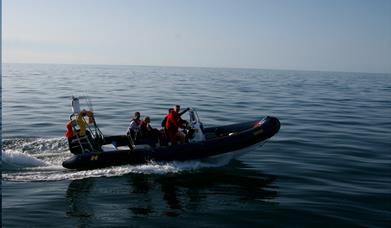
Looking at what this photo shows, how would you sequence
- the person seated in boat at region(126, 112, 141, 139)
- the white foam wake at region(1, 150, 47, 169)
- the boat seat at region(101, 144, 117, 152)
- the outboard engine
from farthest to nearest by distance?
the boat seat at region(101, 144, 117, 152) → the outboard engine → the person seated in boat at region(126, 112, 141, 139) → the white foam wake at region(1, 150, 47, 169)

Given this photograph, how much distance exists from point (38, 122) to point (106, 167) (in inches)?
336

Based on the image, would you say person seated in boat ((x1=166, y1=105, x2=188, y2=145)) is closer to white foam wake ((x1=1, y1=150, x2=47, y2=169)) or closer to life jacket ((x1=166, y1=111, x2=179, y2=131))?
life jacket ((x1=166, y1=111, x2=179, y2=131))

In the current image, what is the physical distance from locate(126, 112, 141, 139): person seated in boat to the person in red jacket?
0.80m

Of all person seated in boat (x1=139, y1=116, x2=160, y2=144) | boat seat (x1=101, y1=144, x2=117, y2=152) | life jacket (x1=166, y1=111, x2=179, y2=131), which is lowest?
boat seat (x1=101, y1=144, x2=117, y2=152)

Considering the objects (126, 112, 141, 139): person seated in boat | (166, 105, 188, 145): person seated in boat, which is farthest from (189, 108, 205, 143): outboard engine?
(126, 112, 141, 139): person seated in boat

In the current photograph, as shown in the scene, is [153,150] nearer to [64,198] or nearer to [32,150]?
[64,198]

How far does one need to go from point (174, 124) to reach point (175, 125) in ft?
0.16

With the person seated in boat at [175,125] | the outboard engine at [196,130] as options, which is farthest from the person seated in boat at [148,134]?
the outboard engine at [196,130]

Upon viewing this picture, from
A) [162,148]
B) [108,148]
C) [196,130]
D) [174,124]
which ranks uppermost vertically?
[174,124]


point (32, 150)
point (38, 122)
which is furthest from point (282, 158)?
point (38, 122)

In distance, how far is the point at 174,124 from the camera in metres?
12.0

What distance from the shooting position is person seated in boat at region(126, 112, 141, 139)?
12.1 m

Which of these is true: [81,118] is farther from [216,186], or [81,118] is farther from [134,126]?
[216,186]

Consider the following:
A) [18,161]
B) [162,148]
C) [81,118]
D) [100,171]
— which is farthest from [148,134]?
[18,161]
